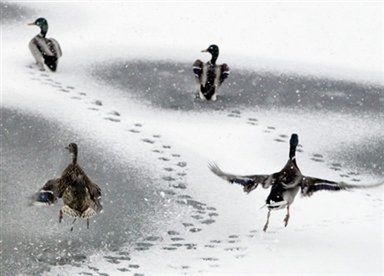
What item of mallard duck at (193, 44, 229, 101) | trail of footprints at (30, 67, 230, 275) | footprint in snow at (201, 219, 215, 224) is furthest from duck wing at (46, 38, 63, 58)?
footprint in snow at (201, 219, 215, 224)

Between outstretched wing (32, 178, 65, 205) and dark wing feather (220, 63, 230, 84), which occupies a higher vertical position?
dark wing feather (220, 63, 230, 84)

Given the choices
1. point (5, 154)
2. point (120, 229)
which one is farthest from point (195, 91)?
point (120, 229)

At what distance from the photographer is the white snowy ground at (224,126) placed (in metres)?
16.7

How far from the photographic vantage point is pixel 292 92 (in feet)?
83.4

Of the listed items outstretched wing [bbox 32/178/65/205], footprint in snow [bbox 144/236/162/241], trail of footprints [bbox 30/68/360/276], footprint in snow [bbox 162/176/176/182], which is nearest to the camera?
outstretched wing [bbox 32/178/65/205]

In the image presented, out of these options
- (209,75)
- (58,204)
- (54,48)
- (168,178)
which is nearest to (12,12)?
(54,48)

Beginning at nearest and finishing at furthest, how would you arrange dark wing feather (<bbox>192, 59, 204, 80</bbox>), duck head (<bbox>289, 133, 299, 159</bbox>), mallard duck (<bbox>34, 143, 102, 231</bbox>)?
mallard duck (<bbox>34, 143, 102, 231</bbox>) → duck head (<bbox>289, 133, 299, 159</bbox>) → dark wing feather (<bbox>192, 59, 204, 80</bbox>)

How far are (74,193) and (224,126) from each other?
289 inches

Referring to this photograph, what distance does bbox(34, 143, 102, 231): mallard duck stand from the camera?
1634 centimetres

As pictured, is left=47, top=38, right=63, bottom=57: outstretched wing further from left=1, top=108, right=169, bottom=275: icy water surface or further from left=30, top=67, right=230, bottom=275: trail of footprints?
left=1, top=108, right=169, bottom=275: icy water surface

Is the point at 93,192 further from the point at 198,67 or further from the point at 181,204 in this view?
the point at 198,67

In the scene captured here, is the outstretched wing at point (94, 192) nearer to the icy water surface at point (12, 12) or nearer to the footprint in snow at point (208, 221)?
the footprint in snow at point (208, 221)

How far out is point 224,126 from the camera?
23.1 meters

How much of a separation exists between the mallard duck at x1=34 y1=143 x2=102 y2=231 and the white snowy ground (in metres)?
0.85
